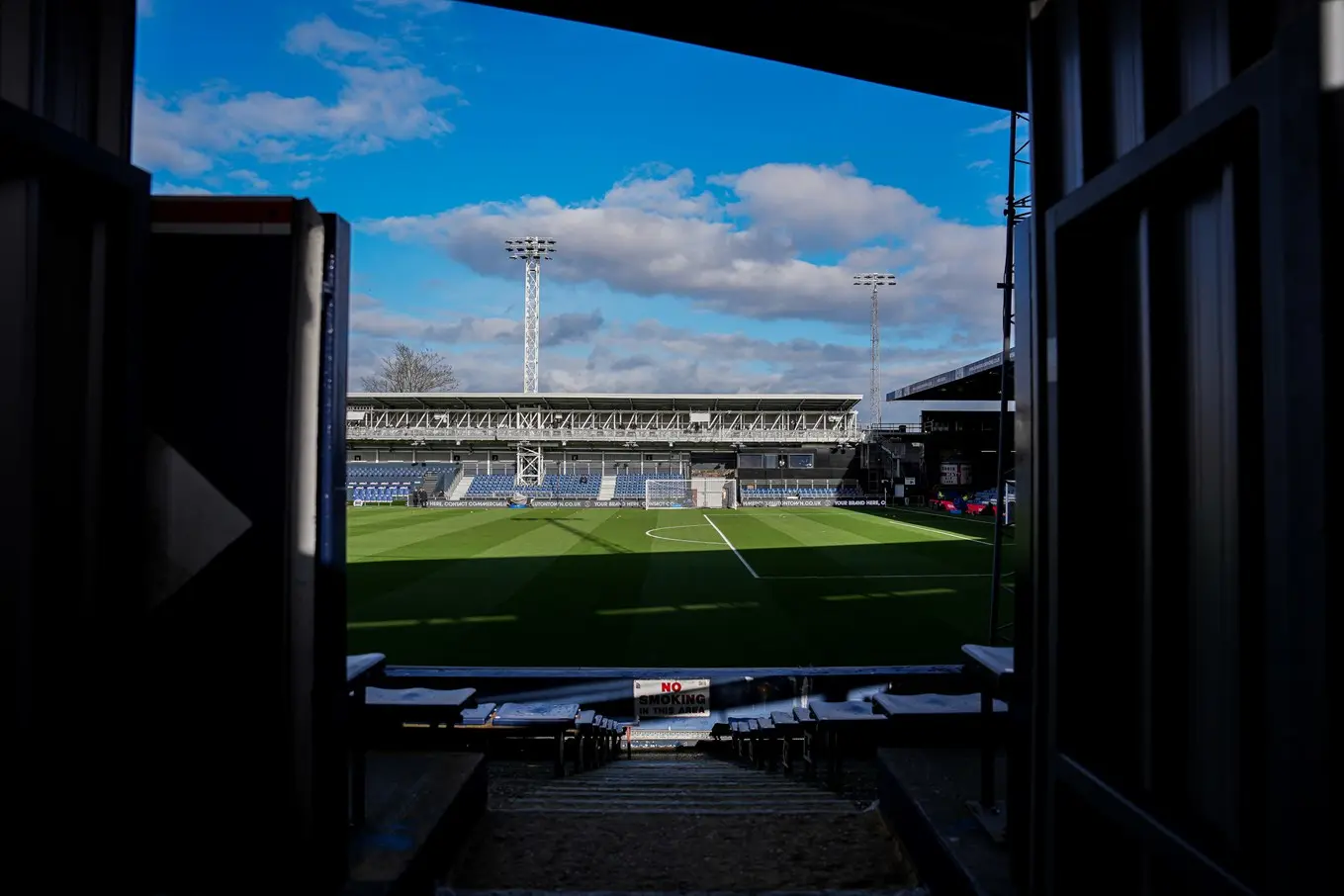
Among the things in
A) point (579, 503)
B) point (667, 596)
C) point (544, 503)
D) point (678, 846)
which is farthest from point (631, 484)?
point (678, 846)

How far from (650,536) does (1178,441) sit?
1018 inches

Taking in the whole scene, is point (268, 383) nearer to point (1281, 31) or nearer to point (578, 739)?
point (1281, 31)

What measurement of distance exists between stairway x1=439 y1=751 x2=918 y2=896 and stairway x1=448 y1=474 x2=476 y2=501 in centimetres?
4607

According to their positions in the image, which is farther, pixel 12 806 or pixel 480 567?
pixel 480 567

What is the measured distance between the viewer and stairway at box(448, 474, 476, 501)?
161ft

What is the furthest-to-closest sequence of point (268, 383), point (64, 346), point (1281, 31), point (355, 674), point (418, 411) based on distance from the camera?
point (418, 411), point (355, 674), point (268, 383), point (64, 346), point (1281, 31)

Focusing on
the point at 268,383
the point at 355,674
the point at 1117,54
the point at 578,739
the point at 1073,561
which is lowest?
the point at 578,739

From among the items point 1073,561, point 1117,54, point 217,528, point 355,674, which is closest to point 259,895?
point 355,674

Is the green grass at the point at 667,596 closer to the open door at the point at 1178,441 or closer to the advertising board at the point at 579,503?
the open door at the point at 1178,441

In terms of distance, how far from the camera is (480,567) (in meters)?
19.1

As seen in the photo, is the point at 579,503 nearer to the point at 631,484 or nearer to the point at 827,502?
the point at 631,484

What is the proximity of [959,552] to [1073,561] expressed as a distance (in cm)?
2162

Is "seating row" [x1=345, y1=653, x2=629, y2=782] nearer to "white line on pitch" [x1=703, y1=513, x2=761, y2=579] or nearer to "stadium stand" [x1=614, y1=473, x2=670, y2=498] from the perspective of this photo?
"white line on pitch" [x1=703, y1=513, x2=761, y2=579]

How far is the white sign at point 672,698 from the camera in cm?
916
